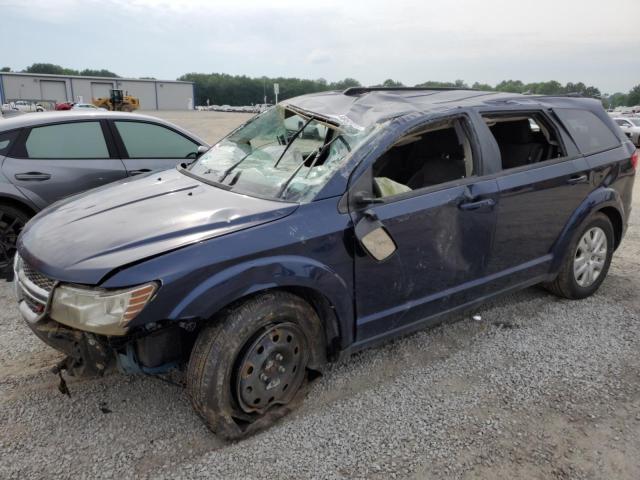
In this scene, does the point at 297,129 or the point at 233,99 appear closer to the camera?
the point at 297,129

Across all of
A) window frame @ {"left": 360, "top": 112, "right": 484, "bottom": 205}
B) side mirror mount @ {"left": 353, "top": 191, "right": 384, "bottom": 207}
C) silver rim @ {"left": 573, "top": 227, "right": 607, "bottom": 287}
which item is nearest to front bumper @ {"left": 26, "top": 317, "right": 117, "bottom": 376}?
side mirror mount @ {"left": 353, "top": 191, "right": 384, "bottom": 207}

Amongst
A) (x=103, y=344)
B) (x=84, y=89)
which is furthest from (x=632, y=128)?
(x=84, y=89)

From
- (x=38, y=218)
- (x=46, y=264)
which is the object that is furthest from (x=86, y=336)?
(x=38, y=218)

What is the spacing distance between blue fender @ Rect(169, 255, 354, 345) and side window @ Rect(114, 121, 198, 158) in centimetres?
345

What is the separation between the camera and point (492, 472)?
7.88ft

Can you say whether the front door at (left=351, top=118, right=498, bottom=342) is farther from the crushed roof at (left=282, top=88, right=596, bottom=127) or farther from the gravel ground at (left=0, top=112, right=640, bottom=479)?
the gravel ground at (left=0, top=112, right=640, bottom=479)

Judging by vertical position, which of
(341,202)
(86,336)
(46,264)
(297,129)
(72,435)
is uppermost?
(297,129)

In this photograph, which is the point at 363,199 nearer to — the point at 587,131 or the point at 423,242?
the point at 423,242

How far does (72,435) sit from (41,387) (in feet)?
1.89

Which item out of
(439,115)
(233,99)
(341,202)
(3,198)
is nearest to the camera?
(341,202)

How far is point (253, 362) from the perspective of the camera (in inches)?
100

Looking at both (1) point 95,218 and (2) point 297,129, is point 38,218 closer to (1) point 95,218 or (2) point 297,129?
(1) point 95,218

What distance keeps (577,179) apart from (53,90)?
7485 cm

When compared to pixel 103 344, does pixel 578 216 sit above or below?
above
